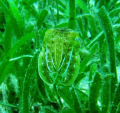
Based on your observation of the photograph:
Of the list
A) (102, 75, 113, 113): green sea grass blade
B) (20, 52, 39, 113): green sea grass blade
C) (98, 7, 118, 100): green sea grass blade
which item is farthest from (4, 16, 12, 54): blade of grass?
(102, 75, 113, 113): green sea grass blade

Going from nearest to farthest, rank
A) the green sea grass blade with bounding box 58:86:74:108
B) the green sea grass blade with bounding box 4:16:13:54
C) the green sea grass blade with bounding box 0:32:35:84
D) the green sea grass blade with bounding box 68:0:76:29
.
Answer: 1. the green sea grass blade with bounding box 58:86:74:108
2. the green sea grass blade with bounding box 68:0:76:29
3. the green sea grass blade with bounding box 0:32:35:84
4. the green sea grass blade with bounding box 4:16:13:54

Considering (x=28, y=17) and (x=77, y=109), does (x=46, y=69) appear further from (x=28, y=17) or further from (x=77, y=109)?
(x=28, y=17)

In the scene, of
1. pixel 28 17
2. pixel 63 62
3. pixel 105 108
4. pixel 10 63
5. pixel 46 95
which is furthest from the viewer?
pixel 28 17

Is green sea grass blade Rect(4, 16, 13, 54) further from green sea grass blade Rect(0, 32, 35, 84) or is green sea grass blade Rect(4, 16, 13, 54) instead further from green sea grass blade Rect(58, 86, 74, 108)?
green sea grass blade Rect(58, 86, 74, 108)

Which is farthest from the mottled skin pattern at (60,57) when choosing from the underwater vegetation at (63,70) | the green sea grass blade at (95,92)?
the green sea grass blade at (95,92)

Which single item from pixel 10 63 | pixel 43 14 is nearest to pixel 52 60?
pixel 10 63
